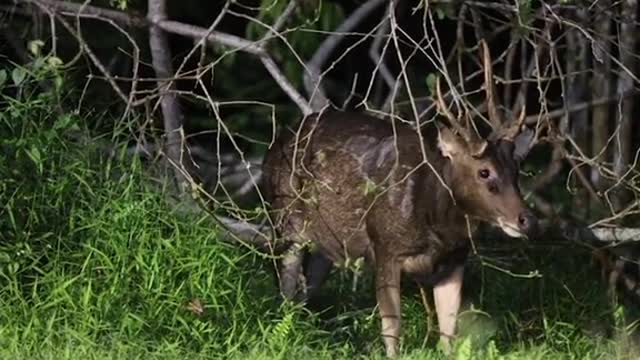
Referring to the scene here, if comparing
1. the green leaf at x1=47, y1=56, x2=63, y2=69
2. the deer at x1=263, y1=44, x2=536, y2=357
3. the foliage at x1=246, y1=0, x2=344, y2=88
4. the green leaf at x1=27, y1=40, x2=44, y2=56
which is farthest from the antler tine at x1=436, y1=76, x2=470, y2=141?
the green leaf at x1=27, y1=40, x2=44, y2=56

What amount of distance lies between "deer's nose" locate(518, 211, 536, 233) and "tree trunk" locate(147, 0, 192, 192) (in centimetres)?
163

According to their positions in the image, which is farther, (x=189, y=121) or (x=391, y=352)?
(x=189, y=121)

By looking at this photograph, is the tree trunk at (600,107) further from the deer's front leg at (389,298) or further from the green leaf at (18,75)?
the green leaf at (18,75)

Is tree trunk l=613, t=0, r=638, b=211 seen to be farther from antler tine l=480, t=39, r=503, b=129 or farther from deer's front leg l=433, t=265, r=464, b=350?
deer's front leg l=433, t=265, r=464, b=350

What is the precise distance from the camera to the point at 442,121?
9102mm

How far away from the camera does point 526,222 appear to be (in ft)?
28.1

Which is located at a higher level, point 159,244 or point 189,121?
point 159,244

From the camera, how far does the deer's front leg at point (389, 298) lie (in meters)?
8.91

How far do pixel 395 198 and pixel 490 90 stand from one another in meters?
0.71

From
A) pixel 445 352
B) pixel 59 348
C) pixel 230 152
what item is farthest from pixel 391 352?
pixel 230 152

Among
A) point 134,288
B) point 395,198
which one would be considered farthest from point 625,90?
point 134,288

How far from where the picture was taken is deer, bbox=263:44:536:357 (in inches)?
346

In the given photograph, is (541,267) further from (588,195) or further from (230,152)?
(230,152)

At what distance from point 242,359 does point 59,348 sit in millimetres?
787
